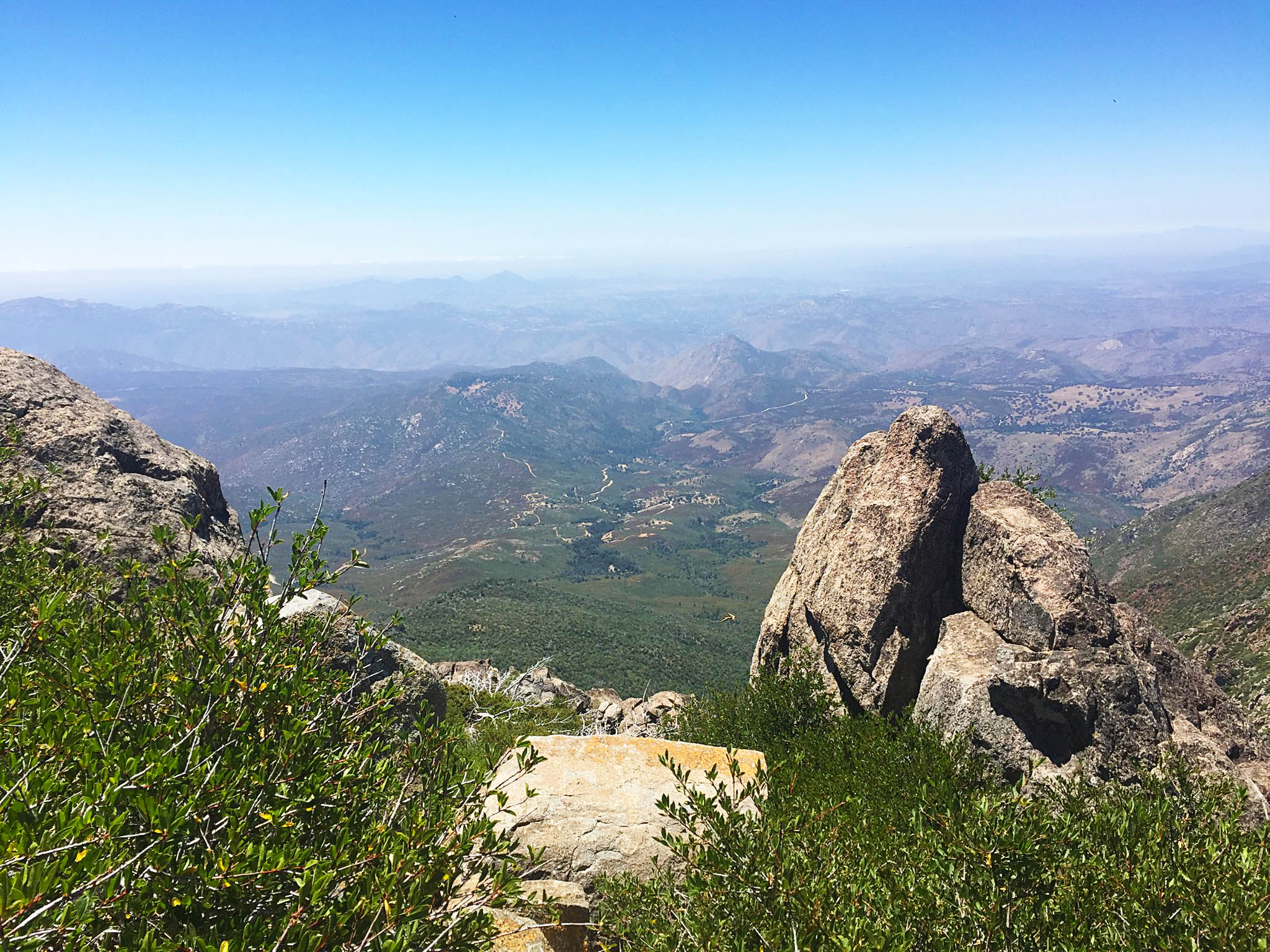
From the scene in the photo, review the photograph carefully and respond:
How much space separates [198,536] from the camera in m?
25.0

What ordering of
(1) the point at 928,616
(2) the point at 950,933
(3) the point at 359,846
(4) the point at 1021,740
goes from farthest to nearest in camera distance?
(1) the point at 928,616, (4) the point at 1021,740, (2) the point at 950,933, (3) the point at 359,846

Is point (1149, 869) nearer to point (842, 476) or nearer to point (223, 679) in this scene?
point (223, 679)

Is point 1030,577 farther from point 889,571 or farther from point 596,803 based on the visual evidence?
point 596,803

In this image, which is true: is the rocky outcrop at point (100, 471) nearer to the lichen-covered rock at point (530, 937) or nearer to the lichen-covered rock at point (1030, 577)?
the lichen-covered rock at point (530, 937)

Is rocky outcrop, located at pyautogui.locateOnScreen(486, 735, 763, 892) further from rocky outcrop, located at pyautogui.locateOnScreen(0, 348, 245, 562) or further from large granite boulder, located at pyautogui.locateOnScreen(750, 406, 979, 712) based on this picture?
rocky outcrop, located at pyautogui.locateOnScreen(0, 348, 245, 562)

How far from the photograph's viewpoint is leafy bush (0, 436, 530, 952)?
229 inches

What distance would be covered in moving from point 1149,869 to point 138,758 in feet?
45.7

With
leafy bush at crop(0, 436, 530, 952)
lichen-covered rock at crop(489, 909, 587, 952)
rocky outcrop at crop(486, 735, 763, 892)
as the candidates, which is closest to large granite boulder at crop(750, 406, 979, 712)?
rocky outcrop at crop(486, 735, 763, 892)

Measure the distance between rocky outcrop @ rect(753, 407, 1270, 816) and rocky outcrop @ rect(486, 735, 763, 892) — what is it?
881cm

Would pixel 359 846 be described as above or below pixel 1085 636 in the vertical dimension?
above

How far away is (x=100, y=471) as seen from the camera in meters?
24.9

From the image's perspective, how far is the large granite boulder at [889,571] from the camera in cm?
2441

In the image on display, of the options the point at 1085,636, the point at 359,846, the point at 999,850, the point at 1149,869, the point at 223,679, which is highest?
the point at 223,679

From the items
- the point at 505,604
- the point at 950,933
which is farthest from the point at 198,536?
the point at 505,604
